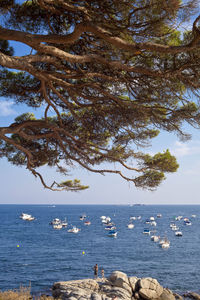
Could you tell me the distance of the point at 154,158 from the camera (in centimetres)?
815

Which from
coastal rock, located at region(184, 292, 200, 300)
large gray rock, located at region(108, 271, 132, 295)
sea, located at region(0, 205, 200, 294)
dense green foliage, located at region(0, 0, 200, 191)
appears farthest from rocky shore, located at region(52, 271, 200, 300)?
dense green foliage, located at region(0, 0, 200, 191)

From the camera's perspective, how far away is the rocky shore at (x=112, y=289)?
40.5 feet

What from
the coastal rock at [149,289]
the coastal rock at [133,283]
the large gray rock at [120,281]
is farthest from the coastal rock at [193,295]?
the large gray rock at [120,281]

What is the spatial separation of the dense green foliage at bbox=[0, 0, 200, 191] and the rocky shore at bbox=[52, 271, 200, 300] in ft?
19.8

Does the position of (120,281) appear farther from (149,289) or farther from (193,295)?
(193,295)

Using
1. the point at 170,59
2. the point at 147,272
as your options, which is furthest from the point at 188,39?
the point at 147,272

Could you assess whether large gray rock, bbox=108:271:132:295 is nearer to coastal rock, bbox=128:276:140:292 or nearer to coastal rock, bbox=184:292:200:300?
coastal rock, bbox=128:276:140:292

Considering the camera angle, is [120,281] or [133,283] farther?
[133,283]

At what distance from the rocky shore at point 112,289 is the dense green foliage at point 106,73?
19.8ft

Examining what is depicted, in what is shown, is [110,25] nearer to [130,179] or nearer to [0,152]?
[130,179]

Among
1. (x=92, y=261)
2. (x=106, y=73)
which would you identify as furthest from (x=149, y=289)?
(x=92, y=261)

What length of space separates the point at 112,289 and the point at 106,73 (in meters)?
10.7

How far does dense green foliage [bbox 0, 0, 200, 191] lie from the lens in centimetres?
480

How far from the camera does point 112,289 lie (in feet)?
44.3
